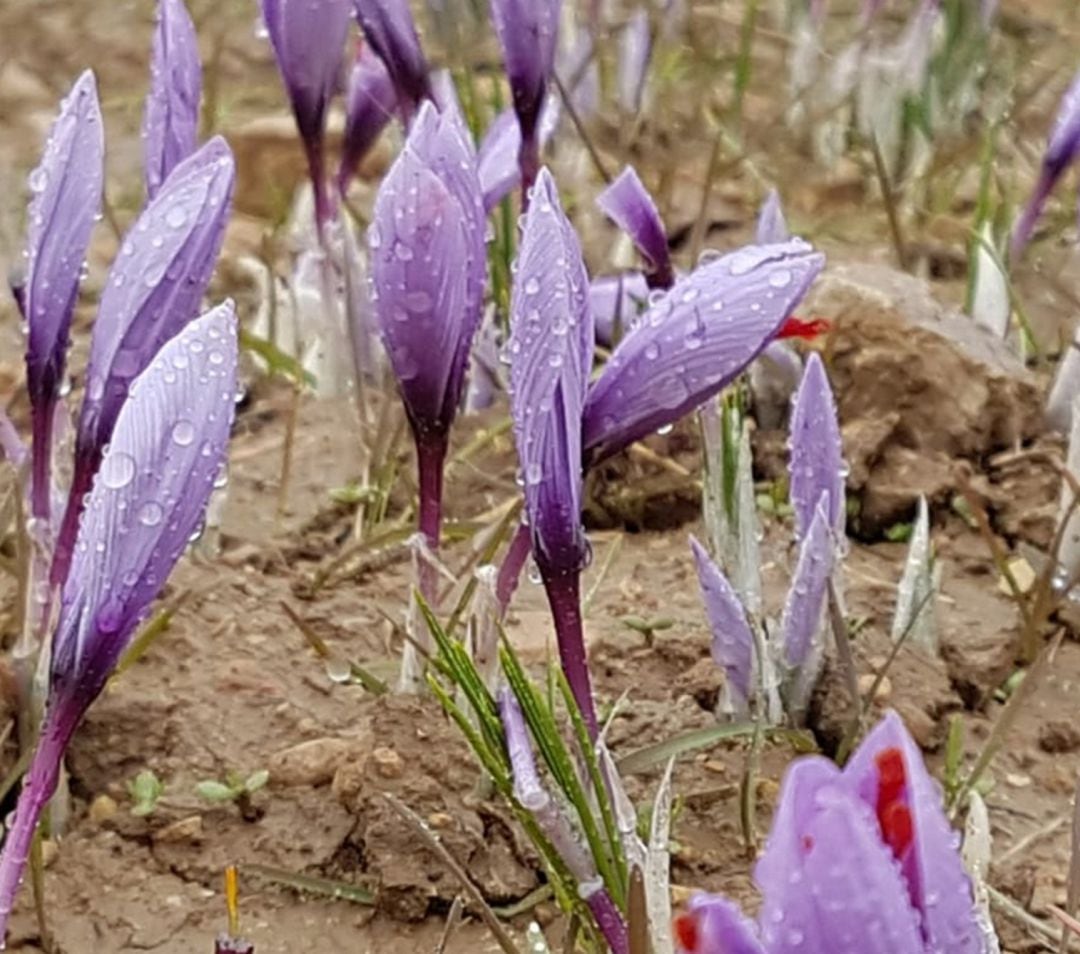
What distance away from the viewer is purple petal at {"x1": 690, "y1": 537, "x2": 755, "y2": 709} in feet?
4.98

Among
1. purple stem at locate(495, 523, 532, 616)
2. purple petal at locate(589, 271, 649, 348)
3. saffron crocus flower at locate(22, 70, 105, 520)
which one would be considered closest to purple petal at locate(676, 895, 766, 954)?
purple stem at locate(495, 523, 532, 616)

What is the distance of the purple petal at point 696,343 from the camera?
1.27m

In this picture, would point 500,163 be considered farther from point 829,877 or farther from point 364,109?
point 829,877

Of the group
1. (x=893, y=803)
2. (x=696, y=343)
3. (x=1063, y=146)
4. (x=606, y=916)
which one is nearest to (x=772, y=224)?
(x=1063, y=146)

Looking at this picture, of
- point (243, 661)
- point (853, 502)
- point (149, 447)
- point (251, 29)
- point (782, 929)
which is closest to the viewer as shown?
point (782, 929)

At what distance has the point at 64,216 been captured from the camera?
142cm

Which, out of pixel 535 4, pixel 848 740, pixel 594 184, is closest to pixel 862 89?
pixel 594 184

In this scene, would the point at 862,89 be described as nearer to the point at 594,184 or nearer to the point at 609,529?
the point at 594,184

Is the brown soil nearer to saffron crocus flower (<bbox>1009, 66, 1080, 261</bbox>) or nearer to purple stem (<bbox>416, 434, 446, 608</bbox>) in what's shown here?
purple stem (<bbox>416, 434, 446, 608</bbox>)

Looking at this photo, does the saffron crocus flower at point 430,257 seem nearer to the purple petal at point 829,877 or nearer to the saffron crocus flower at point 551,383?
the saffron crocus flower at point 551,383

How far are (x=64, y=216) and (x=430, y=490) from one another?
326mm

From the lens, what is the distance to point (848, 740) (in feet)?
5.13

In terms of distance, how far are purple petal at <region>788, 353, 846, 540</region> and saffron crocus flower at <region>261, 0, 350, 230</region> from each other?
553 mm

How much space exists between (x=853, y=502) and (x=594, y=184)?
1.25 meters
